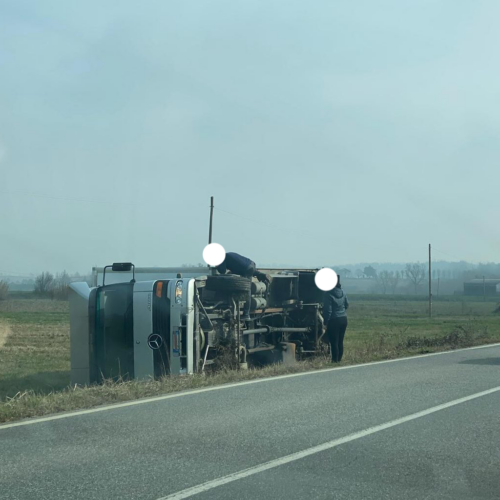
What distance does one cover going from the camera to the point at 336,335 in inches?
598

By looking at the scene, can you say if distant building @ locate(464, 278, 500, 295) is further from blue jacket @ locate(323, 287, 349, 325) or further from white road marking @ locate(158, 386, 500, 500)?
white road marking @ locate(158, 386, 500, 500)

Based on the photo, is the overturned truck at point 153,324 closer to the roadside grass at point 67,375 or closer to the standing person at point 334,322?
the roadside grass at point 67,375

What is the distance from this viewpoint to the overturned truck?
12242 mm

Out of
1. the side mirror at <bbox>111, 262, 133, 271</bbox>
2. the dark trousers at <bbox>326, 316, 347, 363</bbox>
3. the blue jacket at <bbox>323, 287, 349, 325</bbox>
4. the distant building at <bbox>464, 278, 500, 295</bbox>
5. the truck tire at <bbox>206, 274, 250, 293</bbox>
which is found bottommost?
the distant building at <bbox>464, 278, 500, 295</bbox>

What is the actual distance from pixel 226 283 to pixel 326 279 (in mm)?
3160

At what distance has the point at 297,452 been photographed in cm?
686

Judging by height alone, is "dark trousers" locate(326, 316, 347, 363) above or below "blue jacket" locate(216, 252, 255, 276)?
below

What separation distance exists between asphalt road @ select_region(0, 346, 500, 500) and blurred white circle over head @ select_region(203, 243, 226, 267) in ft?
14.7

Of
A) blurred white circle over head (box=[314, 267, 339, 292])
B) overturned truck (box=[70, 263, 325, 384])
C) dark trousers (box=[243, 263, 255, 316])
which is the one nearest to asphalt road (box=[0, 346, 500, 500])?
overturned truck (box=[70, 263, 325, 384])

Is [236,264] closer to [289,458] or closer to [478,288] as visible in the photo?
[289,458]

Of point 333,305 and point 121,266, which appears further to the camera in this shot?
point 333,305

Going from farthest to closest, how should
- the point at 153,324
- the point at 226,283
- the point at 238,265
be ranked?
the point at 238,265 < the point at 226,283 < the point at 153,324

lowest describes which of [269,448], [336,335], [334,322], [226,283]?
[269,448]

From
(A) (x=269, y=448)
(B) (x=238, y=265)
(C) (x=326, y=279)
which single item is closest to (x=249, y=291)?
(B) (x=238, y=265)
